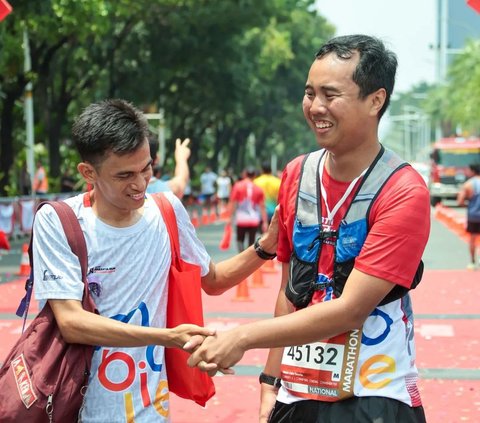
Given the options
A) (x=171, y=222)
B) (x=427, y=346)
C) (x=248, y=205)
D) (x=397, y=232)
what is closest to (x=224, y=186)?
(x=248, y=205)

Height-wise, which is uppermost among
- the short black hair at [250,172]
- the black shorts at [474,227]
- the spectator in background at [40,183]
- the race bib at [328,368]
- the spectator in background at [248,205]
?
the race bib at [328,368]

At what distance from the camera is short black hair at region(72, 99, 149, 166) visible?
3791 mm

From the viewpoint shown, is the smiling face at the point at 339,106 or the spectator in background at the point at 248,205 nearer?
the smiling face at the point at 339,106

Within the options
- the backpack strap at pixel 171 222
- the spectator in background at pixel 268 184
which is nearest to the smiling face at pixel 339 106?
the backpack strap at pixel 171 222

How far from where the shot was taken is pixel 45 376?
142 inches

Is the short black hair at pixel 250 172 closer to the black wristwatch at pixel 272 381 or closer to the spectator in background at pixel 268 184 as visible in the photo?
the spectator in background at pixel 268 184

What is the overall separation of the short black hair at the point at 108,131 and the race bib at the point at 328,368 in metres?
0.89

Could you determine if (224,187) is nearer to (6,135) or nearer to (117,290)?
(6,135)

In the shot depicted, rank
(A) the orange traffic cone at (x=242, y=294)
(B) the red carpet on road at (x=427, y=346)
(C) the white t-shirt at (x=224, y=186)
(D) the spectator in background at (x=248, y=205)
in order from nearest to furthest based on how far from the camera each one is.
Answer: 1. (B) the red carpet on road at (x=427, y=346)
2. (A) the orange traffic cone at (x=242, y=294)
3. (D) the spectator in background at (x=248, y=205)
4. (C) the white t-shirt at (x=224, y=186)

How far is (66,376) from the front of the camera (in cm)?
364

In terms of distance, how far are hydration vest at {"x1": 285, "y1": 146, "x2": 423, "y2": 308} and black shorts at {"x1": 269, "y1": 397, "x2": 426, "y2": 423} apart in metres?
0.30

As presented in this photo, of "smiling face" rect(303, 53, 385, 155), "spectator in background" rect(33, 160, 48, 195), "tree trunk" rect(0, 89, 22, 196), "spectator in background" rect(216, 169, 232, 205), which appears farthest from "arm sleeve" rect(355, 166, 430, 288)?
"spectator in background" rect(216, 169, 232, 205)

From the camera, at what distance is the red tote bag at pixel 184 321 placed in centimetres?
393

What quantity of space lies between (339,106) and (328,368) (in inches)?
30.8
